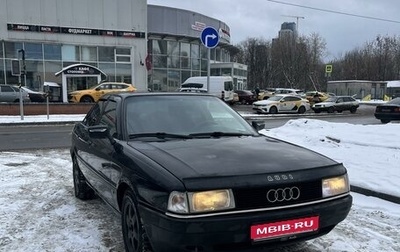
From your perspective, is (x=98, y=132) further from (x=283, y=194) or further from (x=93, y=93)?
(x=93, y=93)

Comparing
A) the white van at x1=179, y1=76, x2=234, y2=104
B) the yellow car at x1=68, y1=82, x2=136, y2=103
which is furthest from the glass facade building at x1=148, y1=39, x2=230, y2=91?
the yellow car at x1=68, y1=82, x2=136, y2=103

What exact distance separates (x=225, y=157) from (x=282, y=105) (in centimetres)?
2841

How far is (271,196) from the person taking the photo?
3.12 metres

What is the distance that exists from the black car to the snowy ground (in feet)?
2.03

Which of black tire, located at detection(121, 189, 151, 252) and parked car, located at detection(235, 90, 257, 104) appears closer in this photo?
black tire, located at detection(121, 189, 151, 252)

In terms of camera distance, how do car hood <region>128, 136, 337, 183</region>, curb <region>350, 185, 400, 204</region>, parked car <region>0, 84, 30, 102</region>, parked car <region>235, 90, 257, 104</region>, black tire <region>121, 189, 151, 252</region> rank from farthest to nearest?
parked car <region>235, 90, 257, 104</region>, parked car <region>0, 84, 30, 102</region>, curb <region>350, 185, 400, 204</region>, black tire <region>121, 189, 151, 252</region>, car hood <region>128, 136, 337, 183</region>

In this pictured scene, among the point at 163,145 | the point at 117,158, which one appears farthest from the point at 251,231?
the point at 117,158

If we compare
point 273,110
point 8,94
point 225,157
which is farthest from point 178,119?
point 273,110

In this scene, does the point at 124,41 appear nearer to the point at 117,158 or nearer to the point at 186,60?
the point at 186,60

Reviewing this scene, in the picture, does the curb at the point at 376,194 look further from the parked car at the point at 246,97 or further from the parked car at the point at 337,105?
the parked car at the point at 246,97

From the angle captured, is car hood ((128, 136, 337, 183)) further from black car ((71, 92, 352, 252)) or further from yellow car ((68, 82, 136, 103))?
yellow car ((68, 82, 136, 103))

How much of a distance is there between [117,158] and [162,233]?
1.14m

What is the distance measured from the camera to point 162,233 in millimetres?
2998

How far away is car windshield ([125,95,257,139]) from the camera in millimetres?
4215
